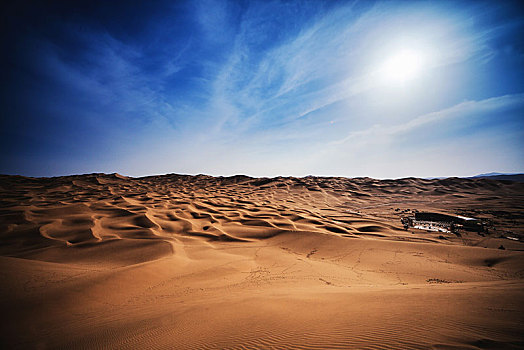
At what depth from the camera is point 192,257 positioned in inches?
179

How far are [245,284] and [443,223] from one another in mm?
9258

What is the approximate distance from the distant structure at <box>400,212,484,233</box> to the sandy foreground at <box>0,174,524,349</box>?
1.78 ft

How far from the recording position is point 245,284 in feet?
10.8

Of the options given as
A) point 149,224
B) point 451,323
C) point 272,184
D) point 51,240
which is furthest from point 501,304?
point 272,184

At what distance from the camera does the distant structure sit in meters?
7.11

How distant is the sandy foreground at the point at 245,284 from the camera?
1.81 meters

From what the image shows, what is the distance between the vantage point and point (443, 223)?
8031mm

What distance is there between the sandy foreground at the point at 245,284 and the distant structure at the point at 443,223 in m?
0.54

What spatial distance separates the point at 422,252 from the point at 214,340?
5.45 meters

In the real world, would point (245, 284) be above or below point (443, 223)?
below

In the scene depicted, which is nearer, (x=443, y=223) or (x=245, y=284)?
(x=245, y=284)

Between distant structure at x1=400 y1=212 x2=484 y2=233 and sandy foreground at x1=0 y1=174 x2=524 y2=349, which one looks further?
distant structure at x1=400 y1=212 x2=484 y2=233

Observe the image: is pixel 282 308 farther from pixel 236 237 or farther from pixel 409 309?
pixel 236 237

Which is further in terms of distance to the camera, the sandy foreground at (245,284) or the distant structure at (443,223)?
the distant structure at (443,223)
